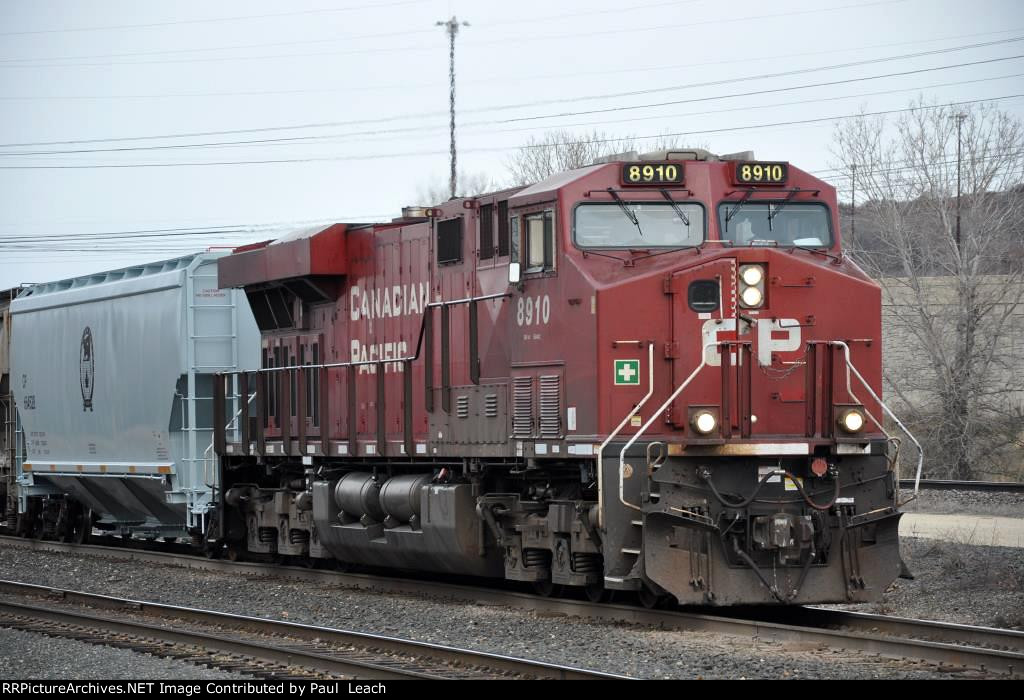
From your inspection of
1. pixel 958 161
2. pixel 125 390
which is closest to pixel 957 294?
pixel 958 161

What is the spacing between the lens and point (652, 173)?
12523 mm

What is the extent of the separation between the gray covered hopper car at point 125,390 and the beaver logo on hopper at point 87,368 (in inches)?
1.2

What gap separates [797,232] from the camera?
1279 cm

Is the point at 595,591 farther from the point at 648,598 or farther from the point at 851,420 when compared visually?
the point at 851,420

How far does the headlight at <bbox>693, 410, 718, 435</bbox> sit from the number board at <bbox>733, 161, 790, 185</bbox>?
2303 mm

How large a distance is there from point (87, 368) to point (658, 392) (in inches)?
493

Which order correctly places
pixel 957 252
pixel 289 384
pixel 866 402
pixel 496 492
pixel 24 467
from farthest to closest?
pixel 957 252 → pixel 24 467 → pixel 289 384 → pixel 496 492 → pixel 866 402

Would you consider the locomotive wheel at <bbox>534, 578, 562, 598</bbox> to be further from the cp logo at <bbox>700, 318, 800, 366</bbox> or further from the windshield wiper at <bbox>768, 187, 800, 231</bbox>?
the windshield wiper at <bbox>768, 187, 800, 231</bbox>

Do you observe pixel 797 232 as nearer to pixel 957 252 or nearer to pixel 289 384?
pixel 289 384

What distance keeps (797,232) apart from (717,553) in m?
3.21

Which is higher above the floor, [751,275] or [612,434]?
[751,275]
